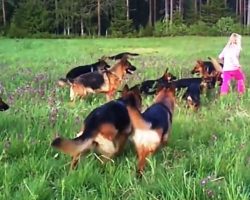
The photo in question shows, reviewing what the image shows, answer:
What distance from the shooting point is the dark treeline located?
163 feet

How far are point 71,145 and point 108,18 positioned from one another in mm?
57654

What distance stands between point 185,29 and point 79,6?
50.0ft

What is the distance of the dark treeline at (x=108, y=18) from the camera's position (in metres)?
49.6

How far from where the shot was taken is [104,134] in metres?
4.94

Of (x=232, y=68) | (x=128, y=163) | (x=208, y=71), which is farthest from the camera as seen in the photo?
(x=208, y=71)

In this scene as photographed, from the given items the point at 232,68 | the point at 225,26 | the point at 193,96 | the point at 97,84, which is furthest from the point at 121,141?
the point at 225,26

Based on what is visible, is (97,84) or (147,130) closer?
(147,130)

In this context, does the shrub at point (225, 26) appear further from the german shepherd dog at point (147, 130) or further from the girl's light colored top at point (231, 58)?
the german shepherd dog at point (147, 130)

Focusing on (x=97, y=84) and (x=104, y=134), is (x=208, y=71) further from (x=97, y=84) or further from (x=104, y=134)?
(x=104, y=134)

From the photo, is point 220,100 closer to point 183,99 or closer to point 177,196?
point 183,99

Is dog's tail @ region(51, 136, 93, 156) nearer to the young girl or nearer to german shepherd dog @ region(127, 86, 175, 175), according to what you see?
german shepherd dog @ region(127, 86, 175, 175)

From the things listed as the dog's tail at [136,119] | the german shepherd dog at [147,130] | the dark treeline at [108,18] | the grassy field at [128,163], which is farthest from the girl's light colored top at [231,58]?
the dark treeline at [108,18]

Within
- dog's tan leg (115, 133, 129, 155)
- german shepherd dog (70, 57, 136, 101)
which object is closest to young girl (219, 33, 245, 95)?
german shepherd dog (70, 57, 136, 101)

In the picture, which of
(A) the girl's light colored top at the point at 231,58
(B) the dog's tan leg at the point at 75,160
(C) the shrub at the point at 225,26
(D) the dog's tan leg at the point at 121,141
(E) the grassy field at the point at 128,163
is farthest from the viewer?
(C) the shrub at the point at 225,26
